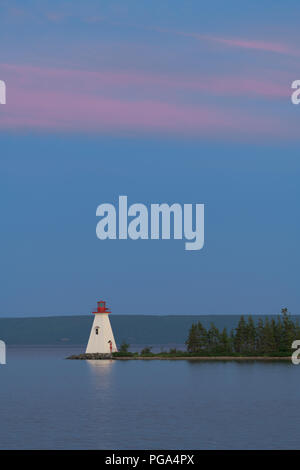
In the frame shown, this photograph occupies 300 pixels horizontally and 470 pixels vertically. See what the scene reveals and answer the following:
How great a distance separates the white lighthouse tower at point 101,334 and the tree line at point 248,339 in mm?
10646

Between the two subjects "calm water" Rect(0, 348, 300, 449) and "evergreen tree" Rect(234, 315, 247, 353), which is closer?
"calm water" Rect(0, 348, 300, 449)

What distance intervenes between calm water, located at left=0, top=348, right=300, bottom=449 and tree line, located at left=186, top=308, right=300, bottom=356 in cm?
1084

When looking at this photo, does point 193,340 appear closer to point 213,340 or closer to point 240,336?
point 213,340

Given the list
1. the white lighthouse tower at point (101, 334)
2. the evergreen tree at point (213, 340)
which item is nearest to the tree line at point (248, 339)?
the evergreen tree at point (213, 340)

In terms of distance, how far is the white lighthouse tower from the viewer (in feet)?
377

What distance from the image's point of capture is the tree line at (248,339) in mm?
117438

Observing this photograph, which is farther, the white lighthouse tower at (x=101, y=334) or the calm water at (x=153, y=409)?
the white lighthouse tower at (x=101, y=334)

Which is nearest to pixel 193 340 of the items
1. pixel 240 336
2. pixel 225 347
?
pixel 225 347

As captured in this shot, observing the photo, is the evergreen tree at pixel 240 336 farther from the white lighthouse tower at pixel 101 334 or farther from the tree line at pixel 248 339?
the white lighthouse tower at pixel 101 334

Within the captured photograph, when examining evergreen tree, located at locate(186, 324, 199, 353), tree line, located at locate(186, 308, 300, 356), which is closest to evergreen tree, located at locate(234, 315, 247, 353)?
tree line, located at locate(186, 308, 300, 356)
